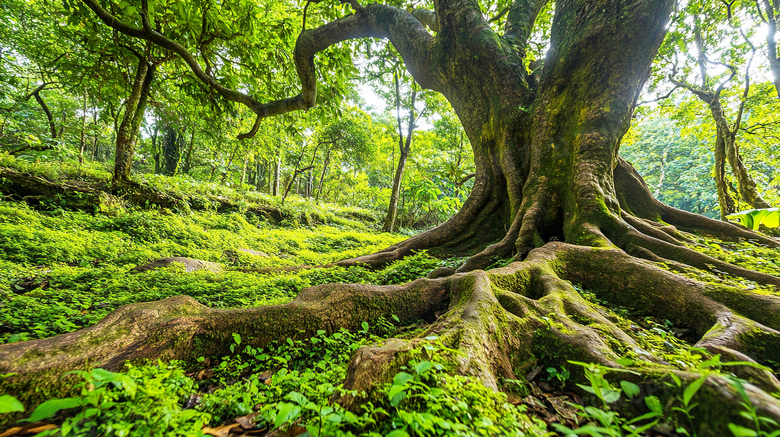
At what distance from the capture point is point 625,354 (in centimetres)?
147

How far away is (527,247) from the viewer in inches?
134

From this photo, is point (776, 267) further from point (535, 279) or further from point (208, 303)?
point (208, 303)

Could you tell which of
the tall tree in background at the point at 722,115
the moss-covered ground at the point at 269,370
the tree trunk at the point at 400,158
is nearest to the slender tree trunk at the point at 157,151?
the moss-covered ground at the point at 269,370

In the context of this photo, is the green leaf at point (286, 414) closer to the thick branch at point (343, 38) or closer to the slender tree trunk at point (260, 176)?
the thick branch at point (343, 38)

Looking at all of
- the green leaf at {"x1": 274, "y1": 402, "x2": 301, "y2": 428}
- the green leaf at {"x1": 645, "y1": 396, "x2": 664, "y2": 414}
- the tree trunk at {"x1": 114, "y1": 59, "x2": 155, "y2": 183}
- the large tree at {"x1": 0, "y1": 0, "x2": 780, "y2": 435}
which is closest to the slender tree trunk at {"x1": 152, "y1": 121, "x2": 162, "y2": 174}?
the tree trunk at {"x1": 114, "y1": 59, "x2": 155, "y2": 183}

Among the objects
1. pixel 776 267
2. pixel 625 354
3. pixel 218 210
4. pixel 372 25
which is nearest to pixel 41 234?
pixel 218 210

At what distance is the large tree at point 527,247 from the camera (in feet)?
4.82

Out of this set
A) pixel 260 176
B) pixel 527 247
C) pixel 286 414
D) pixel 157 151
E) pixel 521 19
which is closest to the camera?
pixel 286 414

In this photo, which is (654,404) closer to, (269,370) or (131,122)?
(269,370)

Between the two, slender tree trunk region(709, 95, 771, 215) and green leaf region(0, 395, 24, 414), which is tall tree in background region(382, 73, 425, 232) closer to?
slender tree trunk region(709, 95, 771, 215)

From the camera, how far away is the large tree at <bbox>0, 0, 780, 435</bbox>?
1468mm

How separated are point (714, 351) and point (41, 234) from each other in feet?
25.3

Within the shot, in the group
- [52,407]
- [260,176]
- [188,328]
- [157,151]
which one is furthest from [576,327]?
[260,176]

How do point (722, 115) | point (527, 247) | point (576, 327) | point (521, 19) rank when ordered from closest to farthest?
point (576, 327) < point (527, 247) < point (521, 19) < point (722, 115)
